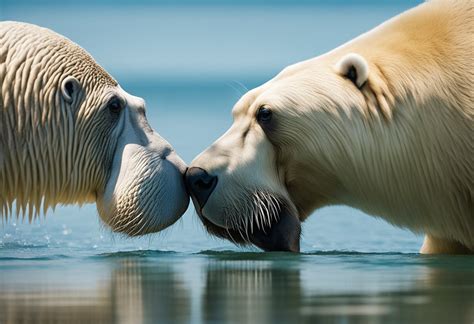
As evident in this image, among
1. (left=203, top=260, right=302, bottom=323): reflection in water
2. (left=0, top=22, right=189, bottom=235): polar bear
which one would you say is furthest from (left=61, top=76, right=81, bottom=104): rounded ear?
(left=203, top=260, right=302, bottom=323): reflection in water

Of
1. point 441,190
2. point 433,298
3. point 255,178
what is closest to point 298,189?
point 255,178

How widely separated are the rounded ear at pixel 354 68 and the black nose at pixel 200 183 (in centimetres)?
112

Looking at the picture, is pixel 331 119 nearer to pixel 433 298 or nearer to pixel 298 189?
pixel 298 189

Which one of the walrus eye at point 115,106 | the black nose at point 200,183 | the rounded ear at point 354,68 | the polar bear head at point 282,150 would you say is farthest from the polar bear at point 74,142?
the rounded ear at point 354,68

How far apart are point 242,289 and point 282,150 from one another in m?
2.52

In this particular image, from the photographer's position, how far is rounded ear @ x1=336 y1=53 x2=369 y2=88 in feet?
21.7

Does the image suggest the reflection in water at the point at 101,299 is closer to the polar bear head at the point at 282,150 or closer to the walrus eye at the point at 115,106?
the polar bear head at the point at 282,150

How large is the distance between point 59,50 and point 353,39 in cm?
208

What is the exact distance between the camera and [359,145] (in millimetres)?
6738

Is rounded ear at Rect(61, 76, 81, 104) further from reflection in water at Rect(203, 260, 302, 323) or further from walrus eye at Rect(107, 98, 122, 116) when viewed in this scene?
reflection in water at Rect(203, 260, 302, 323)

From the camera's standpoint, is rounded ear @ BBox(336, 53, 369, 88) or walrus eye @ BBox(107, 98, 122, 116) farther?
walrus eye @ BBox(107, 98, 122, 116)

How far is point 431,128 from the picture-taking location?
6695 millimetres

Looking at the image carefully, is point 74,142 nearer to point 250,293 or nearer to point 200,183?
point 200,183

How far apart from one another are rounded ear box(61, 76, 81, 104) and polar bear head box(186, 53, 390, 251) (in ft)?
3.07
